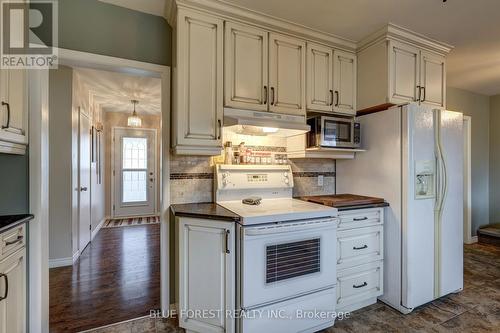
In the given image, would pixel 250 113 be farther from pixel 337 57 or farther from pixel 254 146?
pixel 337 57

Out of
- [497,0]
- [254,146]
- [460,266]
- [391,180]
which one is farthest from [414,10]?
[460,266]

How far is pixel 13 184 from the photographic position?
5.47 feet

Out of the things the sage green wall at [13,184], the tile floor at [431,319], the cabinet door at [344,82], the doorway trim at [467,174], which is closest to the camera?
the sage green wall at [13,184]

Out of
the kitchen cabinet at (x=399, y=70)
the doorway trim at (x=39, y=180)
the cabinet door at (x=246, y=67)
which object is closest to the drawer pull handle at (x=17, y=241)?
the doorway trim at (x=39, y=180)

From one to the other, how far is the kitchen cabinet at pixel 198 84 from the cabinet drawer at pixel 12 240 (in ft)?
3.56

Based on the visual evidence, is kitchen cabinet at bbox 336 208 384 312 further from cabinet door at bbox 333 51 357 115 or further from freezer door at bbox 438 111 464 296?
cabinet door at bbox 333 51 357 115

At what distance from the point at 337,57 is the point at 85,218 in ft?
13.6

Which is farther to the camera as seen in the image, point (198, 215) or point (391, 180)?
point (391, 180)

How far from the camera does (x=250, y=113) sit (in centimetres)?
203

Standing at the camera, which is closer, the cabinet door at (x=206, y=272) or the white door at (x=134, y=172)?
the cabinet door at (x=206, y=272)

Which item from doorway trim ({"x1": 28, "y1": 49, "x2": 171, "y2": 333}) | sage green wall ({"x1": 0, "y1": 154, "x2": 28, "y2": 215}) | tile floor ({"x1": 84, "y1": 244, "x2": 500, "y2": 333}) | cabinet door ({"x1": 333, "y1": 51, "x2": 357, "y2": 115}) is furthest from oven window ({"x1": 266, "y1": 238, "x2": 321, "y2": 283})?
sage green wall ({"x1": 0, "y1": 154, "x2": 28, "y2": 215})

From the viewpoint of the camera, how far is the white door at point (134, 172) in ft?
19.1

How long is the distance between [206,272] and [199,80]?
1447 millimetres

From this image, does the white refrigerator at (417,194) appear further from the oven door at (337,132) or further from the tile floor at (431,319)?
the oven door at (337,132)
